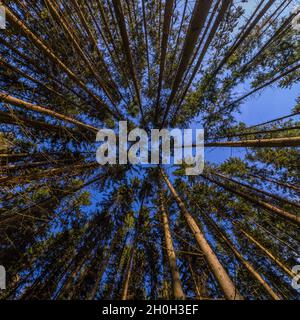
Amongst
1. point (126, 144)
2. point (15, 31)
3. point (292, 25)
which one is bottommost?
point (126, 144)

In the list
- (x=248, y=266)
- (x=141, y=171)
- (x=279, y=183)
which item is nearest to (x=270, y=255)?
(x=248, y=266)

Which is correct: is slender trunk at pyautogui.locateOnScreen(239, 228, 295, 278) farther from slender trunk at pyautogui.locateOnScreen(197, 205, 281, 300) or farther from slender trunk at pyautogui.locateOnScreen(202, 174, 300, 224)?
slender trunk at pyautogui.locateOnScreen(202, 174, 300, 224)

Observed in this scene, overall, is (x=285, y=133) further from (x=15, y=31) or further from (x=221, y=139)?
(x=15, y=31)

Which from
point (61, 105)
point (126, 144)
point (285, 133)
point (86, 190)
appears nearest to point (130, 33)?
point (61, 105)

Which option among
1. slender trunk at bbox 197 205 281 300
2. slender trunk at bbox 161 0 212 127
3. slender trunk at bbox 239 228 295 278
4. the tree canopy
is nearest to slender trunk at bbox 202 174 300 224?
the tree canopy

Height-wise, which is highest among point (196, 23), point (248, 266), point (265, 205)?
point (196, 23)

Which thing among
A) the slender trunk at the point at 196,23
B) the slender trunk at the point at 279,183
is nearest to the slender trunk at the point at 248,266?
the slender trunk at the point at 279,183

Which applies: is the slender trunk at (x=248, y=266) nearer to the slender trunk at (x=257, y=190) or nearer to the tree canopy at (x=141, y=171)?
the tree canopy at (x=141, y=171)

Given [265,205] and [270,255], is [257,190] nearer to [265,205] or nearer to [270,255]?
[265,205]

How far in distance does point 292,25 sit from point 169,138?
4556 millimetres

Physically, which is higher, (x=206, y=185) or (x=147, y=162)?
(x=147, y=162)

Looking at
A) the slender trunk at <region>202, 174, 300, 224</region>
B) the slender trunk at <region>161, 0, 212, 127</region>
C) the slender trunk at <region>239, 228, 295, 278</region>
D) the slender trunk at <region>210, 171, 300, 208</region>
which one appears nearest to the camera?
the slender trunk at <region>161, 0, 212, 127</region>

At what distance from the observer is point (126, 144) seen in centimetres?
710
